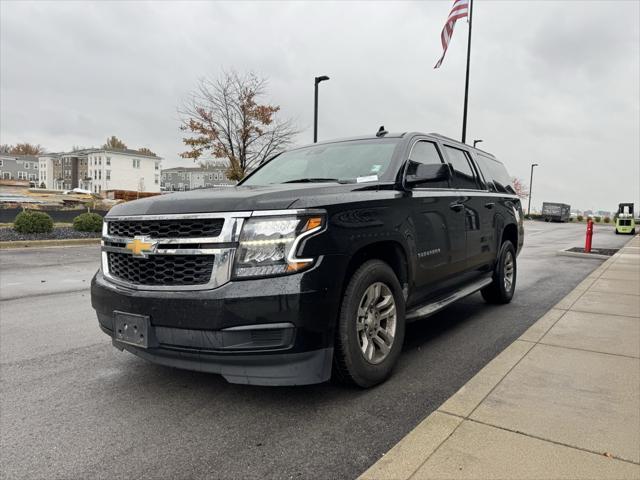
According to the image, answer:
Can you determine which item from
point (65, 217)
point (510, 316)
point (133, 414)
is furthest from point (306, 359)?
point (65, 217)

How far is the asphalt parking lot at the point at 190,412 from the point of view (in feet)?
8.10

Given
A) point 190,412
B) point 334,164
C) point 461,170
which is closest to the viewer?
point 190,412

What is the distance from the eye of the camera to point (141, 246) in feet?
9.91

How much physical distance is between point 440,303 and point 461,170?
1.66m

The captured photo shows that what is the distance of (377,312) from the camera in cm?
339

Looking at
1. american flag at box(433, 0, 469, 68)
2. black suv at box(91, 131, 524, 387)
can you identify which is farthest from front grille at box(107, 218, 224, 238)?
american flag at box(433, 0, 469, 68)

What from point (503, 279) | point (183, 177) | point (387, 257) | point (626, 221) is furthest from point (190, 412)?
point (183, 177)

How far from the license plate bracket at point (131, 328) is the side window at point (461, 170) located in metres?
3.29

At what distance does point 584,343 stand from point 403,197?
2.22m

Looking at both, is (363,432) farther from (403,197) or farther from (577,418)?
(403,197)

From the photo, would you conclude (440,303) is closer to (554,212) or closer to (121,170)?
(554,212)

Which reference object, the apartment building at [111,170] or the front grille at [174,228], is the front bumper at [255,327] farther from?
the apartment building at [111,170]

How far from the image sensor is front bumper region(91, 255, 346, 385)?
8.87ft

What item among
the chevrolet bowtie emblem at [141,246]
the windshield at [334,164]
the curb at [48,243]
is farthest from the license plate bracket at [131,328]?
the curb at [48,243]
